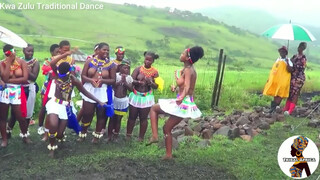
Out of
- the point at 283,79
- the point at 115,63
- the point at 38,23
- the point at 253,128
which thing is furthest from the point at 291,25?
the point at 38,23

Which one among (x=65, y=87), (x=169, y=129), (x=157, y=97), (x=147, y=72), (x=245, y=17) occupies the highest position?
(x=245, y=17)

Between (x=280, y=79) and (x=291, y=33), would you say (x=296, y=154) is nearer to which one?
(x=291, y=33)

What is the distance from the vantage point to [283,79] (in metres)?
10.2

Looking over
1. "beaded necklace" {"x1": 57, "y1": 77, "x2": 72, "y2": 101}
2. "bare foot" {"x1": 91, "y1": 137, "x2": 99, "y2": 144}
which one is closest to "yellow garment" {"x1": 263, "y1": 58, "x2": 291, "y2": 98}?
"bare foot" {"x1": 91, "y1": 137, "x2": 99, "y2": 144}

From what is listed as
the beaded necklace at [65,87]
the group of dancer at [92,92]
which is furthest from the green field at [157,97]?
the beaded necklace at [65,87]

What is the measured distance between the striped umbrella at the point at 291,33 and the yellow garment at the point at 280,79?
0.80 meters

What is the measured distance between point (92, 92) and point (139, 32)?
20627 millimetres

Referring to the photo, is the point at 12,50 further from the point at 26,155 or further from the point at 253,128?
the point at 253,128

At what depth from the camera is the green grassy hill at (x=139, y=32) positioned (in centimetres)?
2030

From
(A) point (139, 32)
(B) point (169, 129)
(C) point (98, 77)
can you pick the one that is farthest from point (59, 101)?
(A) point (139, 32)

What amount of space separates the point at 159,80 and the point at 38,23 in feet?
55.2

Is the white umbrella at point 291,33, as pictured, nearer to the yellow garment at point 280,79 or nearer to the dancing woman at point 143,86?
the yellow garment at point 280,79

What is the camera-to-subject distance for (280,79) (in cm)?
1022

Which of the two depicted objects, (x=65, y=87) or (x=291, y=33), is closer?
(x=65, y=87)
